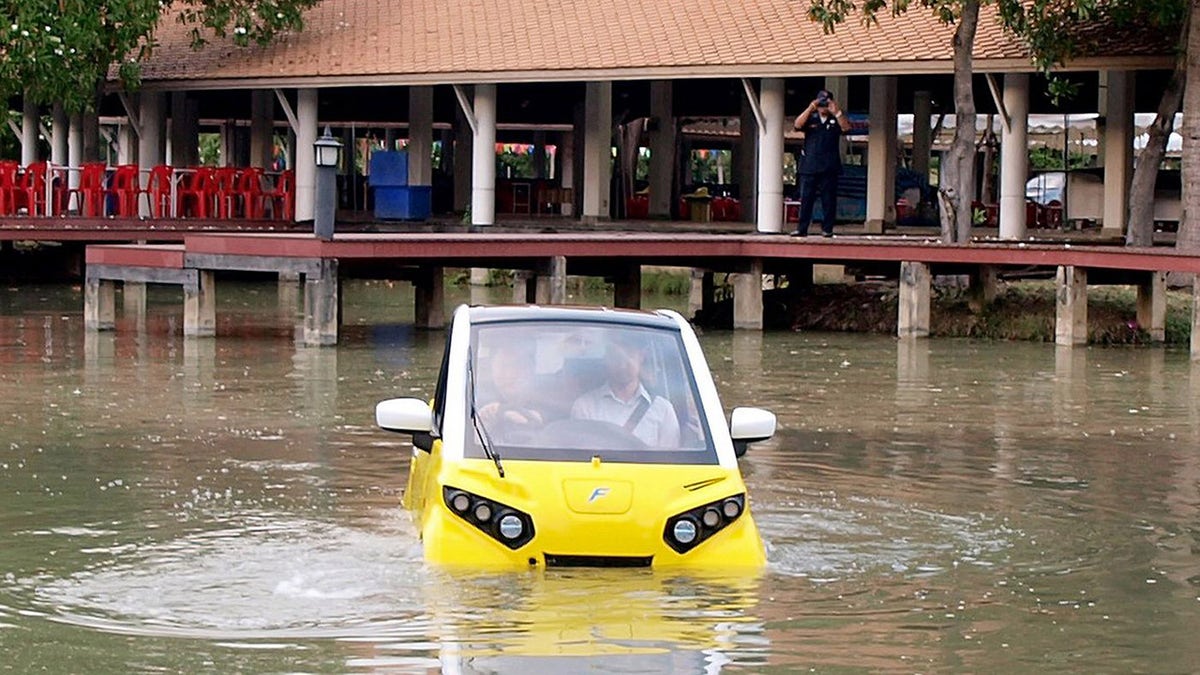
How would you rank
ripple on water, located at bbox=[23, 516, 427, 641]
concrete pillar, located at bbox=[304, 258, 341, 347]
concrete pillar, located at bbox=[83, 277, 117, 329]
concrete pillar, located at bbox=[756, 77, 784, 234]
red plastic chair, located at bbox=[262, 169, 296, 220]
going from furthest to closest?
red plastic chair, located at bbox=[262, 169, 296, 220], concrete pillar, located at bbox=[756, 77, 784, 234], concrete pillar, located at bbox=[83, 277, 117, 329], concrete pillar, located at bbox=[304, 258, 341, 347], ripple on water, located at bbox=[23, 516, 427, 641]

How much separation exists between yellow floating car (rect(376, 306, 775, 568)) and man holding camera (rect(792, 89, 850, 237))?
16.9m

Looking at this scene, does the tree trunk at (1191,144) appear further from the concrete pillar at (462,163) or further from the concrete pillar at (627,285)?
the concrete pillar at (462,163)

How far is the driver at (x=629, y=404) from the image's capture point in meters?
10.0

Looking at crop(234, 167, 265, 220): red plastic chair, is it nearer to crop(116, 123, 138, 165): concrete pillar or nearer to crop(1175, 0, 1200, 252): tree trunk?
crop(1175, 0, 1200, 252): tree trunk

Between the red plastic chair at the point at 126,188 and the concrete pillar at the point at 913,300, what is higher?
the red plastic chair at the point at 126,188

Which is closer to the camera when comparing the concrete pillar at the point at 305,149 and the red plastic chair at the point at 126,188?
the red plastic chair at the point at 126,188

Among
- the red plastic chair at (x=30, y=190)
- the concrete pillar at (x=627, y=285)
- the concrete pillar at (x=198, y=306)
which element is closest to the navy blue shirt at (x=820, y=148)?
the concrete pillar at (x=627, y=285)

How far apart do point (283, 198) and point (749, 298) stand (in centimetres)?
1197

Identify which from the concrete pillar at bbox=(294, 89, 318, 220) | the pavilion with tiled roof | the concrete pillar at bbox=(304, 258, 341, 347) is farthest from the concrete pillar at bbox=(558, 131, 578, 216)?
the concrete pillar at bbox=(304, 258, 341, 347)

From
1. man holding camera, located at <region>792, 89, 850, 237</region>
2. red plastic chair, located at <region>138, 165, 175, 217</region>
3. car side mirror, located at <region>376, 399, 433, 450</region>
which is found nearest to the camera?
Answer: car side mirror, located at <region>376, 399, 433, 450</region>

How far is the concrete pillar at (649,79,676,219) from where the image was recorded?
126ft

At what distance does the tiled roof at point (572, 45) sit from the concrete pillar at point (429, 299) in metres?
6.46

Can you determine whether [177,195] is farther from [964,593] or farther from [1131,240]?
[964,593]

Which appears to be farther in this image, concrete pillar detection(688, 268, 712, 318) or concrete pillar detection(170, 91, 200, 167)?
concrete pillar detection(170, 91, 200, 167)
